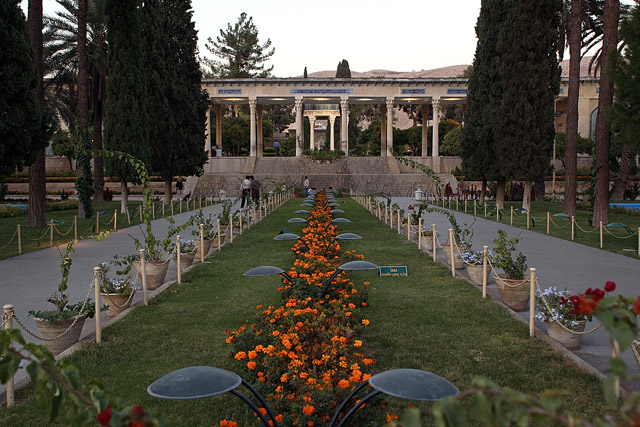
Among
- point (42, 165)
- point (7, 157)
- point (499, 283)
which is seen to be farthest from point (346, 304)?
point (42, 165)

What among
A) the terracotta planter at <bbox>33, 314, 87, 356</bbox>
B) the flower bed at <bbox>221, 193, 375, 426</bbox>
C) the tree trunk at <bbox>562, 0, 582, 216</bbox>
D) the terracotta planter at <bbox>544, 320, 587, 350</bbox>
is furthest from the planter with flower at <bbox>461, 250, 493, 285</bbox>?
the tree trunk at <bbox>562, 0, 582, 216</bbox>

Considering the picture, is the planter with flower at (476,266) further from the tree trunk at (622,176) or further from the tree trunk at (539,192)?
the tree trunk at (539,192)

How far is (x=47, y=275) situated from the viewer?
35.2 feet

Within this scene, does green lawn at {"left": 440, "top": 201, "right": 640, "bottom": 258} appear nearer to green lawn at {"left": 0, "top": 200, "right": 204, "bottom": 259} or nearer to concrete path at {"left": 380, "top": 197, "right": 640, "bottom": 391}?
concrete path at {"left": 380, "top": 197, "right": 640, "bottom": 391}

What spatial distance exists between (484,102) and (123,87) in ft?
54.4

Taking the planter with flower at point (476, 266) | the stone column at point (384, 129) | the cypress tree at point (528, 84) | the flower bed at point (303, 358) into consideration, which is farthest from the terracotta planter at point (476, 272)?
the stone column at point (384, 129)

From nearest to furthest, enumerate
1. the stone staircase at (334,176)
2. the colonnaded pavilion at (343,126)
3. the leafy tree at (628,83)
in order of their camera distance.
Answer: the leafy tree at (628,83)
the stone staircase at (334,176)
the colonnaded pavilion at (343,126)

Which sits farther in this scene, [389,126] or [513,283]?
[389,126]

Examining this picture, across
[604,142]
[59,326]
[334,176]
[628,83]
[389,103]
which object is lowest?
[59,326]

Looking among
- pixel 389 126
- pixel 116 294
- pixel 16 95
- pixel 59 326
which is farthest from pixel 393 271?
pixel 389 126

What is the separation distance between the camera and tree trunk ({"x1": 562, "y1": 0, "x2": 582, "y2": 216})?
70.5ft

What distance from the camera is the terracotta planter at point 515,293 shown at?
7984 millimetres

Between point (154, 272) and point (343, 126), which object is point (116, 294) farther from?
point (343, 126)

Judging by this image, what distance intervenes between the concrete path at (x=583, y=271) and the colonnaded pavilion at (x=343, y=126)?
88.7ft
